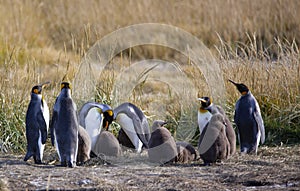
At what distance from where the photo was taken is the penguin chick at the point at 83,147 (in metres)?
7.74

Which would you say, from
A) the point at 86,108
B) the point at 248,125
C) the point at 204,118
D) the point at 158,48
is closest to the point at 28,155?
the point at 86,108

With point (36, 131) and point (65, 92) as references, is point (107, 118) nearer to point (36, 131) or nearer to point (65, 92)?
point (65, 92)

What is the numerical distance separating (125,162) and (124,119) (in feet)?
3.66

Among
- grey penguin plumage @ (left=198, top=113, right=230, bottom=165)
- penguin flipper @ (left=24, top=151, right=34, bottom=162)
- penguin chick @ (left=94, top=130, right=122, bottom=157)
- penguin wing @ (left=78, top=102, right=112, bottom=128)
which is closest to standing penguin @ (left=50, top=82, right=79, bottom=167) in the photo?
penguin flipper @ (left=24, top=151, right=34, bottom=162)

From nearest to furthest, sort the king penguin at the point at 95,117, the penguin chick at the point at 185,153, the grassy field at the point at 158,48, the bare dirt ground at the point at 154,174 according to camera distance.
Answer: the bare dirt ground at the point at 154,174
the penguin chick at the point at 185,153
the king penguin at the point at 95,117
the grassy field at the point at 158,48

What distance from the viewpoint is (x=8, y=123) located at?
8.84 metres

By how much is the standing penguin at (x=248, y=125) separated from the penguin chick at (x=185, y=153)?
756 millimetres

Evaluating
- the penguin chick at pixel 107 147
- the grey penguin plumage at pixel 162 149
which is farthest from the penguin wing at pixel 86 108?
the grey penguin plumage at pixel 162 149

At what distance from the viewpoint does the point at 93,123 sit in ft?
28.2

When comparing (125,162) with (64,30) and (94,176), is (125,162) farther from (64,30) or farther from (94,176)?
(64,30)

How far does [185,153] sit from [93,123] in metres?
1.32

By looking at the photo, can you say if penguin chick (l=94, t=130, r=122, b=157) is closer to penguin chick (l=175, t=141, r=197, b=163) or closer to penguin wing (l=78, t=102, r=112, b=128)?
penguin wing (l=78, t=102, r=112, b=128)

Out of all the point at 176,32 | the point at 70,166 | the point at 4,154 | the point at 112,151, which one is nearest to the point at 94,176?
the point at 70,166

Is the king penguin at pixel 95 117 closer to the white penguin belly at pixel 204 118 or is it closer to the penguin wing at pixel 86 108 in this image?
the penguin wing at pixel 86 108
